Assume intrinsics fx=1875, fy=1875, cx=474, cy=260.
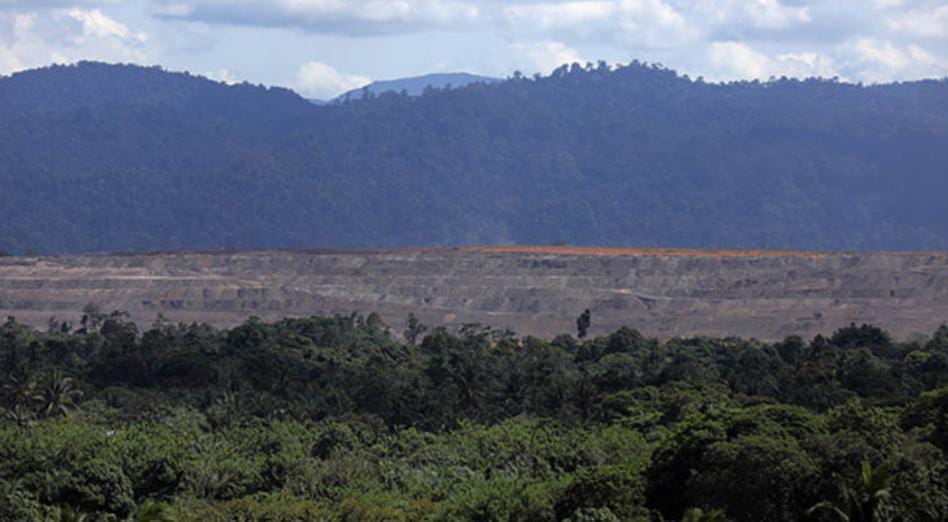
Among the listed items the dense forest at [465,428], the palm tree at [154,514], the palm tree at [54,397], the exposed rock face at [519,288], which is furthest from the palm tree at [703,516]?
the exposed rock face at [519,288]

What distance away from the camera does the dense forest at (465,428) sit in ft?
181

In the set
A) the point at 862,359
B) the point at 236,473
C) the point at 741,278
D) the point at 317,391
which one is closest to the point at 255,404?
the point at 317,391

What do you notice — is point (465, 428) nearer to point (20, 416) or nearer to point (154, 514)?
point (20, 416)

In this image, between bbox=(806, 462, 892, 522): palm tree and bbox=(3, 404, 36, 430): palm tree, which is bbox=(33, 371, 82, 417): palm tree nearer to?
bbox=(3, 404, 36, 430): palm tree

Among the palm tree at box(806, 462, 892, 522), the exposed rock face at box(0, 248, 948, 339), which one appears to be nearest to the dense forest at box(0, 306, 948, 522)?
the palm tree at box(806, 462, 892, 522)

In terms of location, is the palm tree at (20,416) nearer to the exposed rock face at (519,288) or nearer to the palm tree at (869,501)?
the palm tree at (869,501)

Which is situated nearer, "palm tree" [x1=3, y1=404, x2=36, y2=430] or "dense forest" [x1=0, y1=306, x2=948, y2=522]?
"dense forest" [x1=0, y1=306, x2=948, y2=522]

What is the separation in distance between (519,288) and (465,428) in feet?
249

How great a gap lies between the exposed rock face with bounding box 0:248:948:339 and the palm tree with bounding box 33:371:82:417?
5952 cm

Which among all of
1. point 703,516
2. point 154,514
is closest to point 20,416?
point 154,514

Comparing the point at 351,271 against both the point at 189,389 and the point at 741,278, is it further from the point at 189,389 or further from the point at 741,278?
the point at 189,389

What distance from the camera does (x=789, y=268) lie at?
15625cm

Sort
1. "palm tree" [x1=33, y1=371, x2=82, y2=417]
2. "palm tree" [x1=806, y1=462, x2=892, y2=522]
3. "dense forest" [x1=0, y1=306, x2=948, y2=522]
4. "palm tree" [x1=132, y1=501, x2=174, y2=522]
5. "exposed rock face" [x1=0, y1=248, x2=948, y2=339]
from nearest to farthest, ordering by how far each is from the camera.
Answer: "palm tree" [x1=806, y1=462, x2=892, y2=522] < "palm tree" [x1=132, y1=501, x2=174, y2=522] < "dense forest" [x1=0, y1=306, x2=948, y2=522] < "palm tree" [x1=33, y1=371, x2=82, y2=417] < "exposed rock face" [x1=0, y1=248, x2=948, y2=339]

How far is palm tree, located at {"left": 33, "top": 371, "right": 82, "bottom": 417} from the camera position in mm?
87625
